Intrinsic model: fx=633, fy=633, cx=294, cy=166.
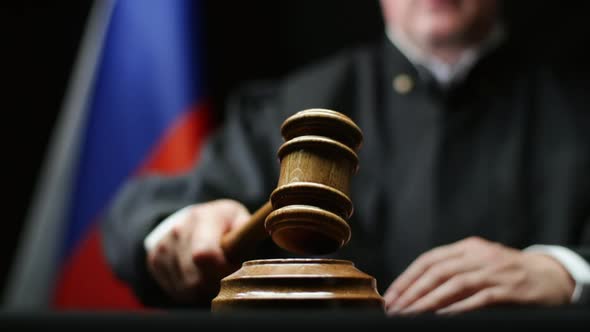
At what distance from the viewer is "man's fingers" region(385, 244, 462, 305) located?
56cm

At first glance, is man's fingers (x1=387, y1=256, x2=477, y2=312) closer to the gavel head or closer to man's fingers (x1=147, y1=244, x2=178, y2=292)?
the gavel head

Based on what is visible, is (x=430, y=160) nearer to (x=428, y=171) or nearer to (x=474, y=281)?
(x=428, y=171)

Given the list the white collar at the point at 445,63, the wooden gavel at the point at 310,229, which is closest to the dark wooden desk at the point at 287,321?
the wooden gavel at the point at 310,229

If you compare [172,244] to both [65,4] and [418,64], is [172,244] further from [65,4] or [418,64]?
[65,4]

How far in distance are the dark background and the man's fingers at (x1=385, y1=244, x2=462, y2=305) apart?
0.97 m

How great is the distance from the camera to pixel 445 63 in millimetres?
1191

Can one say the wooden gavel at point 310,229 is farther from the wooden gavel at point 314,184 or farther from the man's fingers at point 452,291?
the man's fingers at point 452,291

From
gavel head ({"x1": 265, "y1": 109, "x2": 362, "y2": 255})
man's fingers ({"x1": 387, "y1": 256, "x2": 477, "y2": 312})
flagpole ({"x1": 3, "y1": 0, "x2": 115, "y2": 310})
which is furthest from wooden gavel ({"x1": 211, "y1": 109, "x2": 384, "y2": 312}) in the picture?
flagpole ({"x1": 3, "y1": 0, "x2": 115, "y2": 310})

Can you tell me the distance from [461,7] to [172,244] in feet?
2.61

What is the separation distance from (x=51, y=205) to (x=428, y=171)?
993mm

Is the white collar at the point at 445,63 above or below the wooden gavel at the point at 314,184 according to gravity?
above

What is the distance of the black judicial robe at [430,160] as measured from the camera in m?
0.95

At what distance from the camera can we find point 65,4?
1.66 metres

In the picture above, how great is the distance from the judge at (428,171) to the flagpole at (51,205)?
58 centimetres
